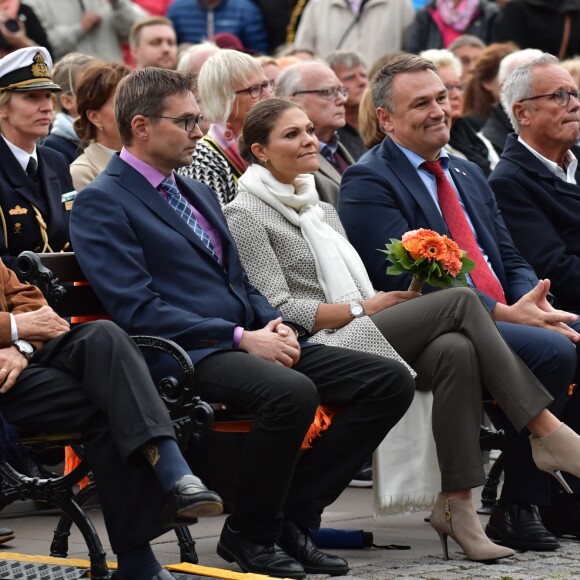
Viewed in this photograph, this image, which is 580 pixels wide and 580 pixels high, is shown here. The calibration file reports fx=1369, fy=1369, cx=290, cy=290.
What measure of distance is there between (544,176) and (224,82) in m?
1.87

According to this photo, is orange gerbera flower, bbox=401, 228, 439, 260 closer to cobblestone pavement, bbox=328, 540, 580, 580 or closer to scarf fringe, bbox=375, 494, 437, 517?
scarf fringe, bbox=375, 494, 437, 517

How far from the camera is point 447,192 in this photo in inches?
274

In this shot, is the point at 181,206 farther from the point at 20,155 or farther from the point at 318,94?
the point at 318,94

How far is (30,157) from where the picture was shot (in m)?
6.91

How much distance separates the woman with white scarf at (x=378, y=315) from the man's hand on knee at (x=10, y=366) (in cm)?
139

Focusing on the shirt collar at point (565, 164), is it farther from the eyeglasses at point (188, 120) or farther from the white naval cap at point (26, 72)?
the white naval cap at point (26, 72)

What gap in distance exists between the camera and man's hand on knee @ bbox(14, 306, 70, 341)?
5.30m

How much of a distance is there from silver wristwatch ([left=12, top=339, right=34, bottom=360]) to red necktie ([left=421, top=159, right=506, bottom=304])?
2.40m

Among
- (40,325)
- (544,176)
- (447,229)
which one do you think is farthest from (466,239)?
(40,325)

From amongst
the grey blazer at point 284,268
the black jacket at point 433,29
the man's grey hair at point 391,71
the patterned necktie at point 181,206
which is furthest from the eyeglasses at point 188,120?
the black jacket at point 433,29

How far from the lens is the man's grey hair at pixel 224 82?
7.75m

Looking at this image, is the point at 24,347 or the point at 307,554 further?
the point at 307,554

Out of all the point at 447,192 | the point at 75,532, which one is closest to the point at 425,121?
the point at 447,192

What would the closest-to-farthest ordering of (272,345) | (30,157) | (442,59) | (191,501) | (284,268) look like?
(191,501)
(272,345)
(284,268)
(30,157)
(442,59)
